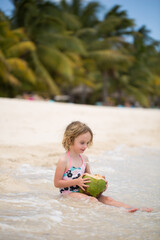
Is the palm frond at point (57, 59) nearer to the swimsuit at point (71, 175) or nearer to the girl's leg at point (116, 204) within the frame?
the swimsuit at point (71, 175)

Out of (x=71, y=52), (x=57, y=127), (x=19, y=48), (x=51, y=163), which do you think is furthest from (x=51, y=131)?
(x=71, y=52)

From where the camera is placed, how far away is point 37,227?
1.91m

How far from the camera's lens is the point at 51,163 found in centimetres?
404

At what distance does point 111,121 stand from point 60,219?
22.4 ft

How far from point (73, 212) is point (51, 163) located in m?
1.81

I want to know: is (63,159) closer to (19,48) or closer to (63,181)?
(63,181)

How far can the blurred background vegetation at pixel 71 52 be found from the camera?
58.0 feet

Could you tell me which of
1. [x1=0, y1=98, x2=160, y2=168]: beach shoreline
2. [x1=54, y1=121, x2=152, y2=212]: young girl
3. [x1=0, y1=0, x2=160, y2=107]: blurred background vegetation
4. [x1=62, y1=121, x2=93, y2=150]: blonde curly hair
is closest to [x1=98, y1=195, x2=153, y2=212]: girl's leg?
[x1=54, y1=121, x2=152, y2=212]: young girl

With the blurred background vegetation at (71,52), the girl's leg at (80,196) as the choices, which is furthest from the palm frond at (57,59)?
the girl's leg at (80,196)

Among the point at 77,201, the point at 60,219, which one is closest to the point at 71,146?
the point at 77,201

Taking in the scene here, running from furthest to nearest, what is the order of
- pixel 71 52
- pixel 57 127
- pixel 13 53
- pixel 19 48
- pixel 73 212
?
pixel 71 52, pixel 13 53, pixel 19 48, pixel 57 127, pixel 73 212

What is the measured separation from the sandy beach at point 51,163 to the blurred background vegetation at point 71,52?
8272mm

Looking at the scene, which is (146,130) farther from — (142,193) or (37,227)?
(37,227)

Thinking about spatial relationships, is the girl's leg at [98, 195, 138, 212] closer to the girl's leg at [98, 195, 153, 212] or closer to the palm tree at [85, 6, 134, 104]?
the girl's leg at [98, 195, 153, 212]
